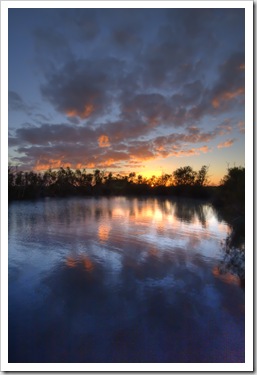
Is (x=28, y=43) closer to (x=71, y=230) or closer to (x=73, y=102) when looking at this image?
(x=73, y=102)

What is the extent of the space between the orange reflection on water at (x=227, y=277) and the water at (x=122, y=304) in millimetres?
31

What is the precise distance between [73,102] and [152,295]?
13.1 feet

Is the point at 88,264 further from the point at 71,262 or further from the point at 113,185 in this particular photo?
the point at 113,185

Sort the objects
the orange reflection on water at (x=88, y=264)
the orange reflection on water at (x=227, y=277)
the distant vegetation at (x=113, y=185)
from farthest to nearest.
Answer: the distant vegetation at (x=113, y=185) → the orange reflection on water at (x=88, y=264) → the orange reflection on water at (x=227, y=277)

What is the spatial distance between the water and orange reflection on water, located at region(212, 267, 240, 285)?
31mm

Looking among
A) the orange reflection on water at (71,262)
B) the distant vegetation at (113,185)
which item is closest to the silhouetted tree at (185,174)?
the distant vegetation at (113,185)

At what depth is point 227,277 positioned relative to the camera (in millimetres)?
4102

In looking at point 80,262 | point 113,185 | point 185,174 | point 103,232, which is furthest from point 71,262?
point 113,185

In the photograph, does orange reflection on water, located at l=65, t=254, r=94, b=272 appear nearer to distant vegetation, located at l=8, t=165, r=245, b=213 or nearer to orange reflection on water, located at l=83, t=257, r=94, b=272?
orange reflection on water, located at l=83, t=257, r=94, b=272

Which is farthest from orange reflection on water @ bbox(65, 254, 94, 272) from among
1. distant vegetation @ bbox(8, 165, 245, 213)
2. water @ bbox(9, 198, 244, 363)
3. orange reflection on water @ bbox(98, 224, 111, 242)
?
distant vegetation @ bbox(8, 165, 245, 213)

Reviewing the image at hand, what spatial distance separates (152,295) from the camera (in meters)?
3.51

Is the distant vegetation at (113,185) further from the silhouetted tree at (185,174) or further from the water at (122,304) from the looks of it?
the water at (122,304)

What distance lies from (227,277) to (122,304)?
194 centimetres

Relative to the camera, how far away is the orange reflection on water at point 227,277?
392 cm
